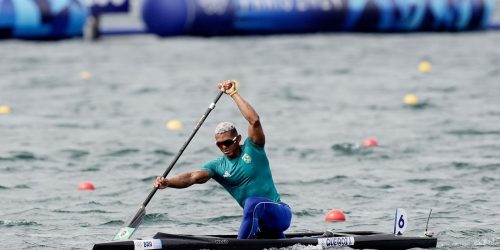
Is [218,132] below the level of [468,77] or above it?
above

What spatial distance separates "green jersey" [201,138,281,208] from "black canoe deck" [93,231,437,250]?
0.54 meters

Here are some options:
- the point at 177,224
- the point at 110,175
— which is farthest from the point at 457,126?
the point at 177,224

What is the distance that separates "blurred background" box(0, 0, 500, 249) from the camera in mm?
16984

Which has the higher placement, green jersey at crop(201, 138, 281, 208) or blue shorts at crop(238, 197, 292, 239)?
green jersey at crop(201, 138, 281, 208)

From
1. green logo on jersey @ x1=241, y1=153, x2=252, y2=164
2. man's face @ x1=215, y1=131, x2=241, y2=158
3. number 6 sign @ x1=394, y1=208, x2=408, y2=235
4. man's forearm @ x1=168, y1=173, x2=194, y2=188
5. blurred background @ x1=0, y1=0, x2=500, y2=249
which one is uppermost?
man's face @ x1=215, y1=131, x2=241, y2=158

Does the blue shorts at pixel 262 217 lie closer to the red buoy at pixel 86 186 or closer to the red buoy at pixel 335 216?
the red buoy at pixel 335 216

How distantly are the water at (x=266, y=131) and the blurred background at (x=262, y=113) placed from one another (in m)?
0.06

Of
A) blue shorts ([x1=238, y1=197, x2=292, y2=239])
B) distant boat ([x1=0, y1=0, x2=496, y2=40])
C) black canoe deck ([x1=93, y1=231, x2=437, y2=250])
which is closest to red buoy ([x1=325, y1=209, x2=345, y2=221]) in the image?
black canoe deck ([x1=93, y1=231, x2=437, y2=250])

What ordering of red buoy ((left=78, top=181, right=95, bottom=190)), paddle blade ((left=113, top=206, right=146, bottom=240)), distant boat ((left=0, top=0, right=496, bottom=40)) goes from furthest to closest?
distant boat ((left=0, top=0, right=496, bottom=40)) → red buoy ((left=78, top=181, right=95, bottom=190)) → paddle blade ((left=113, top=206, right=146, bottom=240))

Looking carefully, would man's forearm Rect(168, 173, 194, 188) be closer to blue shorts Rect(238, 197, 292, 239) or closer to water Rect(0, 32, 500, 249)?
blue shorts Rect(238, 197, 292, 239)

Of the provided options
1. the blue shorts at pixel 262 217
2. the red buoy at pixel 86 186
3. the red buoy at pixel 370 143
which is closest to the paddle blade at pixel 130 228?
the blue shorts at pixel 262 217

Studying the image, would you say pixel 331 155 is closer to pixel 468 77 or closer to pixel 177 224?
pixel 177 224

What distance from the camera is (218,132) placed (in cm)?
1332

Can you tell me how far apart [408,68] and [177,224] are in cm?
1962
